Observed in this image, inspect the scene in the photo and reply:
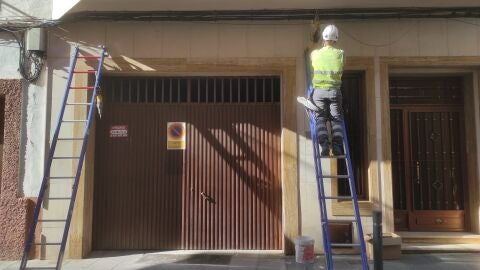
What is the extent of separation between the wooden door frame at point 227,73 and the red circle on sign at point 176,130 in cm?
84

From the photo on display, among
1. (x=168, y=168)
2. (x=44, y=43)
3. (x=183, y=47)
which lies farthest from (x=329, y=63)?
(x=44, y=43)

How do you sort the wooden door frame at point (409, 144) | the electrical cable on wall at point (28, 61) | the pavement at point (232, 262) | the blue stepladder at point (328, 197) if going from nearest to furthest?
the blue stepladder at point (328, 197) → the pavement at point (232, 262) → the electrical cable on wall at point (28, 61) → the wooden door frame at point (409, 144)

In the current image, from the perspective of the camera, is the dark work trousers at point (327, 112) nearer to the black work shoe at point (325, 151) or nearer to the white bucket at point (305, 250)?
the black work shoe at point (325, 151)

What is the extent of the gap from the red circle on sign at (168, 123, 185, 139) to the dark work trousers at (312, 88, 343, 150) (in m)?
2.45

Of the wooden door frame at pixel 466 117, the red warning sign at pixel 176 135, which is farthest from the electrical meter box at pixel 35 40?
the wooden door frame at pixel 466 117

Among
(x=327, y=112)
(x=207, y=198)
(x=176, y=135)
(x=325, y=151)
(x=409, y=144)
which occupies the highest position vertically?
(x=327, y=112)

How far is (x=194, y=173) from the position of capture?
275 inches

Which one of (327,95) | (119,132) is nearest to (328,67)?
(327,95)

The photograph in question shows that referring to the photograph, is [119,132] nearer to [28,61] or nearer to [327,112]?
[28,61]

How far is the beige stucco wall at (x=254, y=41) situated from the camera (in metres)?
6.70

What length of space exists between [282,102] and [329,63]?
58.8 inches

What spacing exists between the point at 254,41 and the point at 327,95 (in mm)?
1854

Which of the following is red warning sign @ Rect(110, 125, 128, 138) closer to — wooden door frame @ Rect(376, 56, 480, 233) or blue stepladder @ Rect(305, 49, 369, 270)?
blue stepladder @ Rect(305, 49, 369, 270)

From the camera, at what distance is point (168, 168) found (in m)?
7.02
